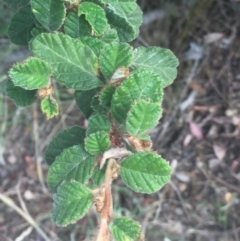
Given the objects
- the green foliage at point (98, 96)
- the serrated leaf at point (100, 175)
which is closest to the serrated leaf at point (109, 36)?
the green foliage at point (98, 96)

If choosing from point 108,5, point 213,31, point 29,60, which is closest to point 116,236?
point 29,60

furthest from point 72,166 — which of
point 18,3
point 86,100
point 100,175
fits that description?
point 18,3

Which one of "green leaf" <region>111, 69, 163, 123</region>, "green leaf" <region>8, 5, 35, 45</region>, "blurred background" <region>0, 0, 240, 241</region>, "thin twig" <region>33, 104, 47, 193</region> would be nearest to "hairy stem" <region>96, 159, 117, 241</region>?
"green leaf" <region>111, 69, 163, 123</region>

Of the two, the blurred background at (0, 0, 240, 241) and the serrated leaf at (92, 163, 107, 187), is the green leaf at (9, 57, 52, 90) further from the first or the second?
the blurred background at (0, 0, 240, 241)

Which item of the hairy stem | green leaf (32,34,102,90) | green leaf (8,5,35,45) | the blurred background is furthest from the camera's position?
the blurred background

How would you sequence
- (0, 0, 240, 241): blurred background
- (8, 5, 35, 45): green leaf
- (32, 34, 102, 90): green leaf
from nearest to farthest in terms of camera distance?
(32, 34, 102, 90): green leaf < (8, 5, 35, 45): green leaf < (0, 0, 240, 241): blurred background

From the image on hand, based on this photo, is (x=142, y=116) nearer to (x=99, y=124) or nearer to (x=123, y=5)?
(x=99, y=124)

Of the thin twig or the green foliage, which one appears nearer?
the green foliage
